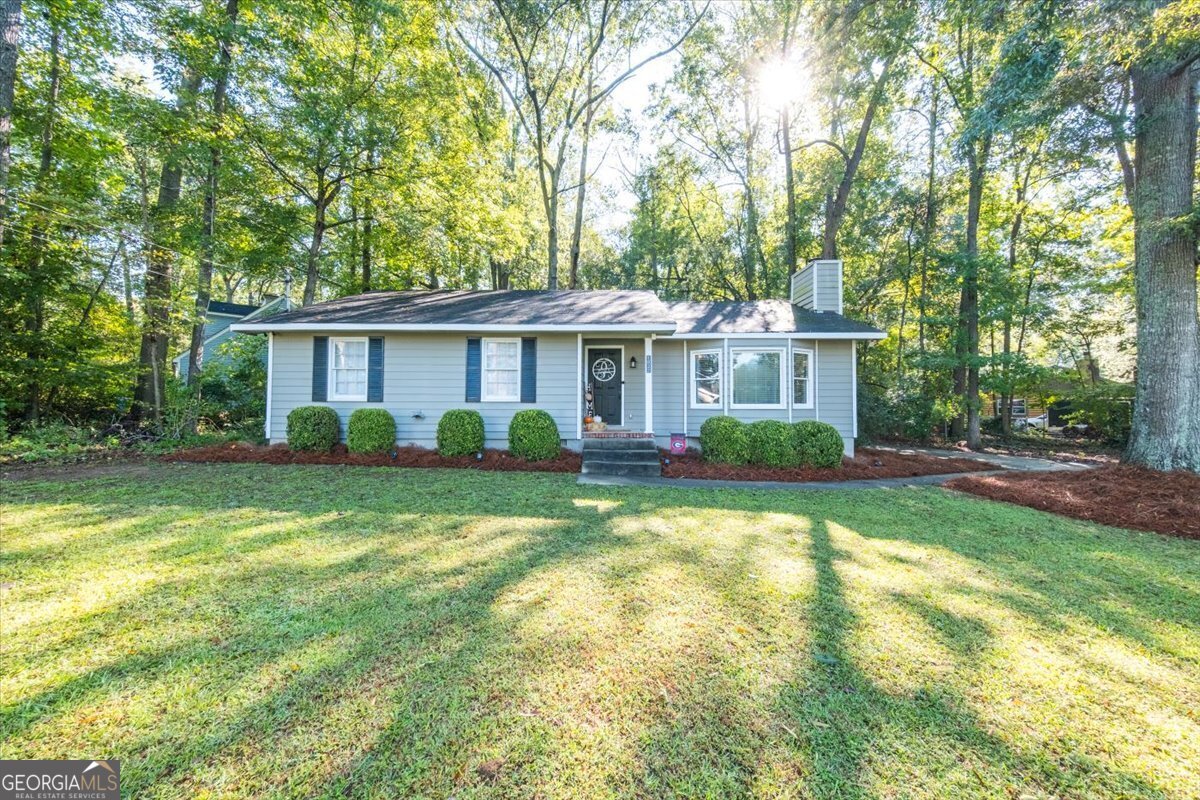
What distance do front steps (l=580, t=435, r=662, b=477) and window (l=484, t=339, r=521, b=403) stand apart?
6.44 ft

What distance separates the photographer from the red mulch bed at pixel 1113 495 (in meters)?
5.52

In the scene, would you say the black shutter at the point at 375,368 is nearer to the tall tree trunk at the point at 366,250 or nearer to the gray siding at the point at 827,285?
the tall tree trunk at the point at 366,250

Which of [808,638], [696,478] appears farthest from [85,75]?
[808,638]

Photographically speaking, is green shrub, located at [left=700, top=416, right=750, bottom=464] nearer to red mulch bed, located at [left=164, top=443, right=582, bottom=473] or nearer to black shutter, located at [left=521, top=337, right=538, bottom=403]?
red mulch bed, located at [left=164, top=443, right=582, bottom=473]

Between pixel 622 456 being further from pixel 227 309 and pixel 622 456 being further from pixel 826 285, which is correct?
pixel 227 309

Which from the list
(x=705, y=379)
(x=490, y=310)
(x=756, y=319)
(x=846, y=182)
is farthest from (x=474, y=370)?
(x=846, y=182)

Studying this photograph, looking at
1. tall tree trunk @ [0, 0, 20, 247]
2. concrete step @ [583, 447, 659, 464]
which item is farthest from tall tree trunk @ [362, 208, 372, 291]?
concrete step @ [583, 447, 659, 464]

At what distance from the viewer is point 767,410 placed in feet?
32.7

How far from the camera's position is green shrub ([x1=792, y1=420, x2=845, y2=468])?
852cm

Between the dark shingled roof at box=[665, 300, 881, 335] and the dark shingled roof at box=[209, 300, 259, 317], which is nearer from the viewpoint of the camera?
the dark shingled roof at box=[665, 300, 881, 335]

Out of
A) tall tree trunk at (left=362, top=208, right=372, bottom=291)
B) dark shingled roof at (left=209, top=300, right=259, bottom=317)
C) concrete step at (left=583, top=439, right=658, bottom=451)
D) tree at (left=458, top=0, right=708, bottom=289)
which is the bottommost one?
concrete step at (left=583, top=439, right=658, bottom=451)

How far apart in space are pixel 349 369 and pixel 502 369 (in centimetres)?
329

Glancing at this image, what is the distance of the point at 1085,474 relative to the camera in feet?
24.7

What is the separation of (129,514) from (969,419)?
18438mm
